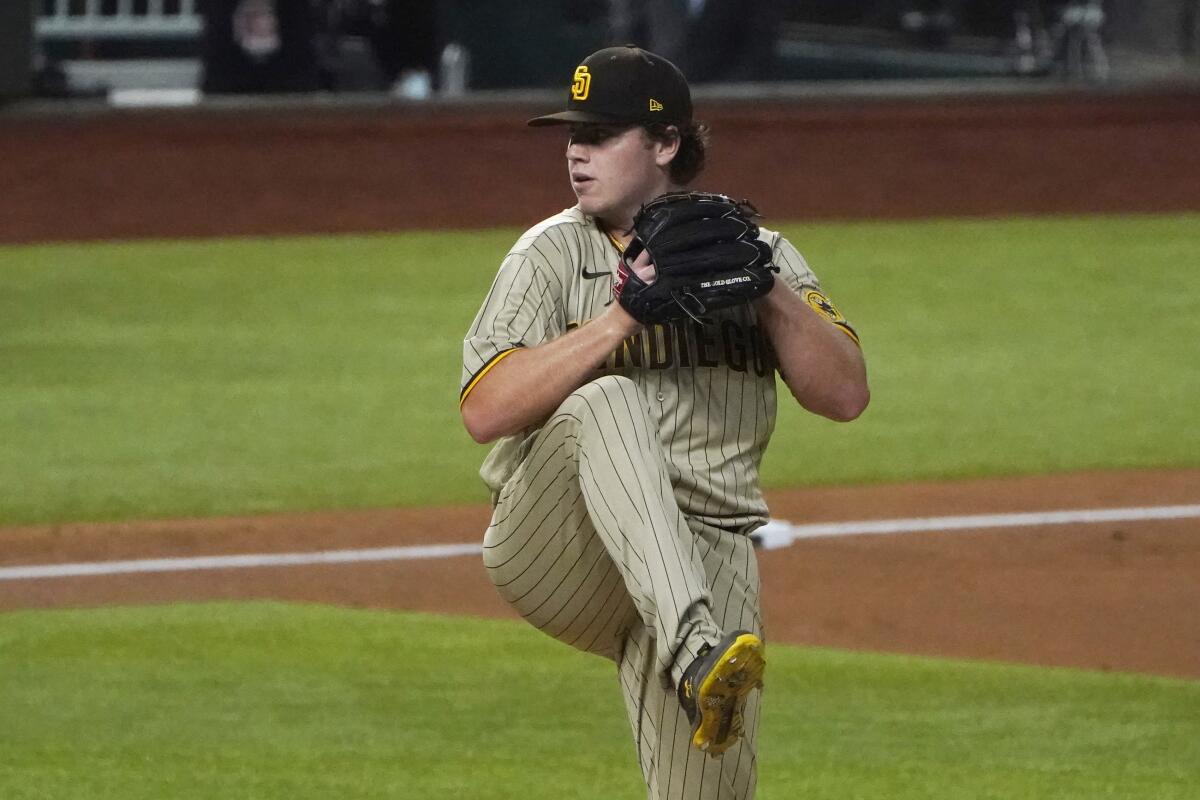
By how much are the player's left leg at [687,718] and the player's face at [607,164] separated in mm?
606

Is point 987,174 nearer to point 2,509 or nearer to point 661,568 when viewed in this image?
point 2,509

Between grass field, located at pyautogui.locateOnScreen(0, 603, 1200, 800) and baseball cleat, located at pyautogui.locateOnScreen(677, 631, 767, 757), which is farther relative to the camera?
grass field, located at pyautogui.locateOnScreen(0, 603, 1200, 800)

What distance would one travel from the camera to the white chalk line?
22.2 feet

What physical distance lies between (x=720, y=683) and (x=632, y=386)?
0.51 m

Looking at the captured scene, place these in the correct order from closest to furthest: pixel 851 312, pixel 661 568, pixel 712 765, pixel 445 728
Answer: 1. pixel 661 568
2. pixel 712 765
3. pixel 445 728
4. pixel 851 312

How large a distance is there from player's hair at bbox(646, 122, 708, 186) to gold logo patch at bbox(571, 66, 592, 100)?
17 centimetres

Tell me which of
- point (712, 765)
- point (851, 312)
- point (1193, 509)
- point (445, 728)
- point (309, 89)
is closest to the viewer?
point (712, 765)

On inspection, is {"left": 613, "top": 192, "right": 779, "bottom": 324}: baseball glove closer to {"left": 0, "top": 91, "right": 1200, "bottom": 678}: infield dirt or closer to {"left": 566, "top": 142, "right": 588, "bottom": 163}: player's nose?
{"left": 566, "top": 142, "right": 588, "bottom": 163}: player's nose

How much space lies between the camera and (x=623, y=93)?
3.42 metres

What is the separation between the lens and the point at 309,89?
14773 millimetres

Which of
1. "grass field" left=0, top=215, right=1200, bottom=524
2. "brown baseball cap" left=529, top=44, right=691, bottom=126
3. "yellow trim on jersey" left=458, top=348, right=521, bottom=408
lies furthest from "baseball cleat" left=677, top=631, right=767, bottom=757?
"grass field" left=0, top=215, right=1200, bottom=524

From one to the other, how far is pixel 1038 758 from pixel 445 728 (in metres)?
→ 1.45

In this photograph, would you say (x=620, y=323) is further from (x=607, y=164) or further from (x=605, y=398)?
(x=607, y=164)

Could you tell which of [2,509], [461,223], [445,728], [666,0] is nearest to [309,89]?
[461,223]
